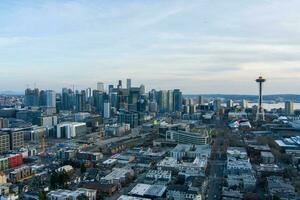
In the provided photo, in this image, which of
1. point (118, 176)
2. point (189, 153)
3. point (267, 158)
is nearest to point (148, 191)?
point (118, 176)

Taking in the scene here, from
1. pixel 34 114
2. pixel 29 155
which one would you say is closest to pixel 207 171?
pixel 29 155

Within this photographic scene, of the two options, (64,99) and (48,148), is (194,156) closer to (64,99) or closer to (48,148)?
(48,148)

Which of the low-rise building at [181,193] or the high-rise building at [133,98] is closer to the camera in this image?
the low-rise building at [181,193]

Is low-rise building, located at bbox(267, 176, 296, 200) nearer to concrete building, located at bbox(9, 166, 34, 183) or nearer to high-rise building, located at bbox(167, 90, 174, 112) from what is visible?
concrete building, located at bbox(9, 166, 34, 183)

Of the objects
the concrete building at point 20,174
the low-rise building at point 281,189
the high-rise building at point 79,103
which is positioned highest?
the high-rise building at point 79,103

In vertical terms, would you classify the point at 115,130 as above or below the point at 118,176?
above

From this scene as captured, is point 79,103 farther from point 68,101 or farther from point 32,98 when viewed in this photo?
point 32,98

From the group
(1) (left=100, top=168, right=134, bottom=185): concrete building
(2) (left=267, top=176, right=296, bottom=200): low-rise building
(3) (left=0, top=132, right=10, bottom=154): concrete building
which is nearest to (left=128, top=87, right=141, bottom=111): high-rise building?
(3) (left=0, top=132, right=10, bottom=154): concrete building

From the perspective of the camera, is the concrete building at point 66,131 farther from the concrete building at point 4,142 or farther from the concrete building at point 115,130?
the concrete building at point 4,142

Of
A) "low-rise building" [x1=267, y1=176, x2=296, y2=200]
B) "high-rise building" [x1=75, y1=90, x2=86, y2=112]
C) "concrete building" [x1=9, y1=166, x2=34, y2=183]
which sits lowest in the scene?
"concrete building" [x1=9, y1=166, x2=34, y2=183]

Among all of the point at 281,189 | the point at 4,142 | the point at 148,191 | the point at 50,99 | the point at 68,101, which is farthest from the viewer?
the point at 68,101

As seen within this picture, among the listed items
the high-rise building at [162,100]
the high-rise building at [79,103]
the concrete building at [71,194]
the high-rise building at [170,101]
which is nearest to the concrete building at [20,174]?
the concrete building at [71,194]

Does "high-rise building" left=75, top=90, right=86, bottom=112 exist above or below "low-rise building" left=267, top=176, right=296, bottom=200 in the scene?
above
